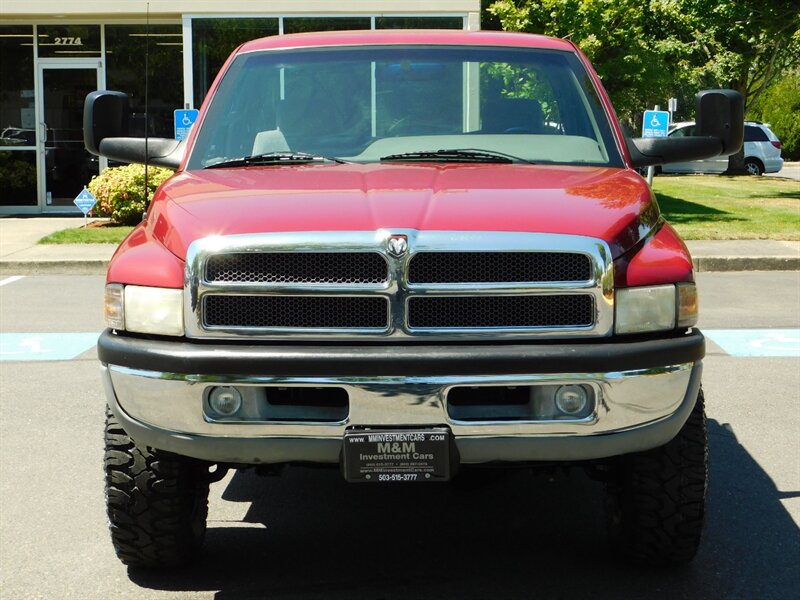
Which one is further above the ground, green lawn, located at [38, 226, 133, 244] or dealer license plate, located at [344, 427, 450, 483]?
dealer license plate, located at [344, 427, 450, 483]

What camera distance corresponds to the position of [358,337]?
3.59m

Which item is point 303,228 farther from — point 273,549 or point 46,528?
point 46,528

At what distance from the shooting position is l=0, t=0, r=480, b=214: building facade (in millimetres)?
19000

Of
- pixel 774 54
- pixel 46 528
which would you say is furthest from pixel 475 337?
pixel 774 54

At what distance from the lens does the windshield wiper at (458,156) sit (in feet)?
14.9

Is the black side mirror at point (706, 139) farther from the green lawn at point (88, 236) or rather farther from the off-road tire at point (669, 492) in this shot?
the green lawn at point (88, 236)

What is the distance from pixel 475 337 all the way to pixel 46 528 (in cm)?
218

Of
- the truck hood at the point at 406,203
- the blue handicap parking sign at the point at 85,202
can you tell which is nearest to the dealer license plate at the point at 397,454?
the truck hood at the point at 406,203

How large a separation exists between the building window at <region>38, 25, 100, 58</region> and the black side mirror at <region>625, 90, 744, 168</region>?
16716 mm

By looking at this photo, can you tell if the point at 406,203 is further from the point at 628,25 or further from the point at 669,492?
the point at 628,25

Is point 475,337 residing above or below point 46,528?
above

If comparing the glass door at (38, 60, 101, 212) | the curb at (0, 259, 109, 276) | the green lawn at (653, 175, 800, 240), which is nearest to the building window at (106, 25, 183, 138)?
the glass door at (38, 60, 101, 212)

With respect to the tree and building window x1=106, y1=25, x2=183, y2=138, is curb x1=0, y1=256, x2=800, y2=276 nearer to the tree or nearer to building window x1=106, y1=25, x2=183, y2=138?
building window x1=106, y1=25, x2=183, y2=138

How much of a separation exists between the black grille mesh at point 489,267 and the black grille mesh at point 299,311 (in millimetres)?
170
